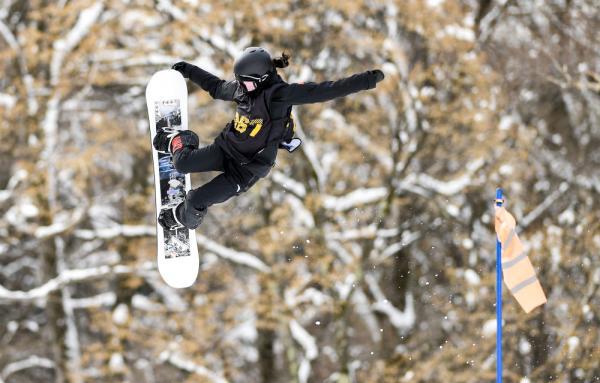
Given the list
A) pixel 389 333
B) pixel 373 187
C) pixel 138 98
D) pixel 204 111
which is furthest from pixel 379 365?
pixel 138 98

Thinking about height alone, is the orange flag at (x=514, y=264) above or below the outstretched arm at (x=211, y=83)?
below

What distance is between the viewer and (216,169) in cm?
550

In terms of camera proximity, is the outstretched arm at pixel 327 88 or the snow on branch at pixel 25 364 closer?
the outstretched arm at pixel 327 88

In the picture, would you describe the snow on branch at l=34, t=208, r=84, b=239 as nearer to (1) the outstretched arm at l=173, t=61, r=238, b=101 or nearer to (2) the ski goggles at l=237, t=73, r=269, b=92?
(1) the outstretched arm at l=173, t=61, r=238, b=101

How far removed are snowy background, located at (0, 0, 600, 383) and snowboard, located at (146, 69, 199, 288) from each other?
5.44 m

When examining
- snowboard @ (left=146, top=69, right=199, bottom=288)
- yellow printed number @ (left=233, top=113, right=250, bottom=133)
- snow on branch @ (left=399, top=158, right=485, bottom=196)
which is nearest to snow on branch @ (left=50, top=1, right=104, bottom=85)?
snow on branch @ (left=399, top=158, right=485, bottom=196)

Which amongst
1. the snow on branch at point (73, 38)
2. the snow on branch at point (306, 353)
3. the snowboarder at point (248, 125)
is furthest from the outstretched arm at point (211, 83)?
the snow on branch at point (73, 38)

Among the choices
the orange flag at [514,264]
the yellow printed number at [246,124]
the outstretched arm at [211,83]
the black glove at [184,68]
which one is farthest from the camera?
the orange flag at [514,264]

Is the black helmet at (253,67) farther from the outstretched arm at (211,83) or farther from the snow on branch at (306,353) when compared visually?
the snow on branch at (306,353)

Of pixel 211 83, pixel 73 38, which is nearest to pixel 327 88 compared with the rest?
pixel 211 83

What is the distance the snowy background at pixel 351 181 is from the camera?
1266 cm

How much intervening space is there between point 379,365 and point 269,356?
5.52 ft

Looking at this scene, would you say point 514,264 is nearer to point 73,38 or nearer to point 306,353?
point 306,353

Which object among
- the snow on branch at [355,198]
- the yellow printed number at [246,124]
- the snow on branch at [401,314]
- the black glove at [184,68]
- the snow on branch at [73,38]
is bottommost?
the snow on branch at [401,314]
